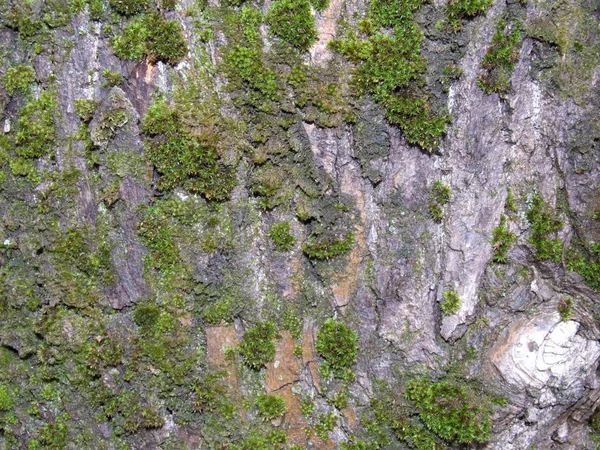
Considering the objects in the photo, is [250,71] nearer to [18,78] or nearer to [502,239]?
[18,78]

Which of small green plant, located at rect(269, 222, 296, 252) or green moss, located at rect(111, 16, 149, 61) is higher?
green moss, located at rect(111, 16, 149, 61)

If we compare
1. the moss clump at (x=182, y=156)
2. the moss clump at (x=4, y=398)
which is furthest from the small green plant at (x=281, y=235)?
the moss clump at (x=4, y=398)

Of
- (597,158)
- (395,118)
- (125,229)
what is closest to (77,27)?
(125,229)

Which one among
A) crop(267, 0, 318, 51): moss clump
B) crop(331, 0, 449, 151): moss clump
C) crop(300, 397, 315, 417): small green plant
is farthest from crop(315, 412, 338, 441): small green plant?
crop(267, 0, 318, 51): moss clump

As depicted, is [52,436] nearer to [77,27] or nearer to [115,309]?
[115,309]

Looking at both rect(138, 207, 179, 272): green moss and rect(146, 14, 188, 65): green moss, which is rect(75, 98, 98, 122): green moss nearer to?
rect(146, 14, 188, 65): green moss
